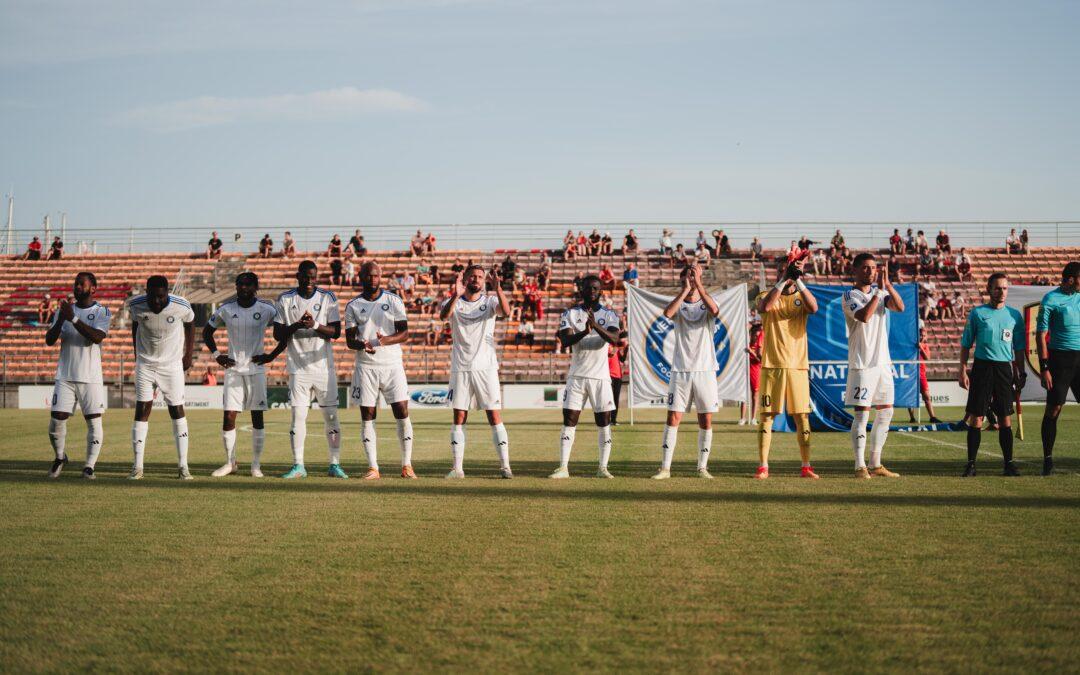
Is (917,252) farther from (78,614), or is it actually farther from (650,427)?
(78,614)

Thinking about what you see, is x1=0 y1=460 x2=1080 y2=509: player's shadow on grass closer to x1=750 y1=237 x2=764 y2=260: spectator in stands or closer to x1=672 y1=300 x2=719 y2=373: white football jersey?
x1=672 y1=300 x2=719 y2=373: white football jersey

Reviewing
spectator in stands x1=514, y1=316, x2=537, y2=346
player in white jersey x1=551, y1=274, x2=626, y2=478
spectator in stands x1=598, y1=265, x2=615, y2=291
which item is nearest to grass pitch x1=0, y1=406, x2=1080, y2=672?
player in white jersey x1=551, y1=274, x2=626, y2=478

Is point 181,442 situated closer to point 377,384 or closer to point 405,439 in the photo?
point 377,384

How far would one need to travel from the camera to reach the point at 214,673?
4.19 m

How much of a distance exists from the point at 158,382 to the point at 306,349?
1846 mm

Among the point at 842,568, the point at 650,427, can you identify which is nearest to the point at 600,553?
the point at 842,568

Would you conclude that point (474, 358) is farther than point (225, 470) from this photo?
No

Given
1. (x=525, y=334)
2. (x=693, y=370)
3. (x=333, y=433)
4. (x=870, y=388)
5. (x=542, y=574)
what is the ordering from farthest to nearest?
(x=525, y=334) < (x=333, y=433) < (x=693, y=370) < (x=870, y=388) < (x=542, y=574)

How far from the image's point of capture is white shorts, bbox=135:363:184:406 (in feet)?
38.4

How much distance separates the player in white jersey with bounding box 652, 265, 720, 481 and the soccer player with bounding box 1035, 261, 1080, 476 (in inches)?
155

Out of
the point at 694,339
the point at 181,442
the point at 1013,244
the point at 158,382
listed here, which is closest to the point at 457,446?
the point at 694,339

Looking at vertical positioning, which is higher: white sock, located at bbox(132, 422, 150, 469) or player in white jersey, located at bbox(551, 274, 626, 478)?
player in white jersey, located at bbox(551, 274, 626, 478)

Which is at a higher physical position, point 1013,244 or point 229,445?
point 1013,244

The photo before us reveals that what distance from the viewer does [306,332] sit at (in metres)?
11.9
